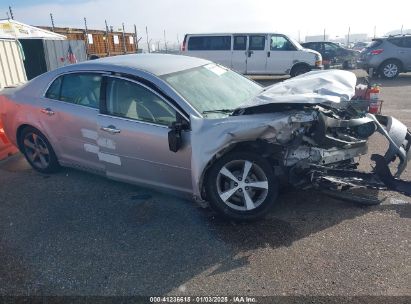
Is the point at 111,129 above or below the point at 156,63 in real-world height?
below

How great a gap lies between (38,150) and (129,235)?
89.6 inches

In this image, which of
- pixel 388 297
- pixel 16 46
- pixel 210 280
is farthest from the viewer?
pixel 16 46

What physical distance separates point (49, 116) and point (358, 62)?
548 inches

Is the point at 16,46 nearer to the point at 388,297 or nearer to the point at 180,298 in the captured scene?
the point at 180,298

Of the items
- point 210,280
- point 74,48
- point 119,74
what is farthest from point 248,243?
point 74,48

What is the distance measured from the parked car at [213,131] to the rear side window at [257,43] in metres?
9.76

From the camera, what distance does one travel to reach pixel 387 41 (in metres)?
13.5

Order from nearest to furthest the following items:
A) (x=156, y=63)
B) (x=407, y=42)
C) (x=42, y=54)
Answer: (x=156, y=63) → (x=42, y=54) → (x=407, y=42)

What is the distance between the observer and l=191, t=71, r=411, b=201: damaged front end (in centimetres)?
311

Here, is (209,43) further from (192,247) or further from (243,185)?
(192,247)

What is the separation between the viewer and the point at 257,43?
43.8 ft

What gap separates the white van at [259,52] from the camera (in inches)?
518

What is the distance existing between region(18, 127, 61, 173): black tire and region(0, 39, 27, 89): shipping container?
3.85 meters

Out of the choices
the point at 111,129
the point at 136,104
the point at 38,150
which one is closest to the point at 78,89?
the point at 111,129
